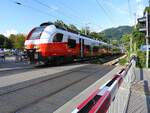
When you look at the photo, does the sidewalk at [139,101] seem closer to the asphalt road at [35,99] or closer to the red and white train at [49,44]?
the asphalt road at [35,99]

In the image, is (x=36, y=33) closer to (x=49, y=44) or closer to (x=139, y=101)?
(x=49, y=44)

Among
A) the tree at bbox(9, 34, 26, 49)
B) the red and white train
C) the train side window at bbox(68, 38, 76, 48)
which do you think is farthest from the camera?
the tree at bbox(9, 34, 26, 49)

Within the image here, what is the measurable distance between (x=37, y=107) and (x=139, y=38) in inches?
1597

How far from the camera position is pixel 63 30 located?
2683 centimetres

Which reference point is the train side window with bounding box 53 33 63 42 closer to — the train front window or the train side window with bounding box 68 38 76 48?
the train front window

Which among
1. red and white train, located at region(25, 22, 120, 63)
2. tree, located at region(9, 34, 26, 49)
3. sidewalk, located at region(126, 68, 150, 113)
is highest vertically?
tree, located at region(9, 34, 26, 49)

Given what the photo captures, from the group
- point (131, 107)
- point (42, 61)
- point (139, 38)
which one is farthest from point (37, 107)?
point (139, 38)

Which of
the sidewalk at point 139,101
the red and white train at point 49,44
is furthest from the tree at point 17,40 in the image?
the sidewalk at point 139,101

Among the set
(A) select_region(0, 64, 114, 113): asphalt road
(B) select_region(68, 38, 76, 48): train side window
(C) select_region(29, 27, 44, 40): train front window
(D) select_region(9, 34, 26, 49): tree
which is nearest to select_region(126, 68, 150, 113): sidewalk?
(A) select_region(0, 64, 114, 113): asphalt road

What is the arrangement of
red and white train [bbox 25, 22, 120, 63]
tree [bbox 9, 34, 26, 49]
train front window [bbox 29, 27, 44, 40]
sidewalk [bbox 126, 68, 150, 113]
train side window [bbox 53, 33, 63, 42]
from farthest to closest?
tree [bbox 9, 34, 26, 49] < train side window [bbox 53, 33, 63, 42] < train front window [bbox 29, 27, 44, 40] < red and white train [bbox 25, 22, 120, 63] < sidewalk [bbox 126, 68, 150, 113]

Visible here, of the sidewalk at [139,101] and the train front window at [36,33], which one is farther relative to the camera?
the train front window at [36,33]

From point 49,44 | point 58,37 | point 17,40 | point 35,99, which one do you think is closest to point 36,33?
point 49,44

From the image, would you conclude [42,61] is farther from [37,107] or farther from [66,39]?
[37,107]

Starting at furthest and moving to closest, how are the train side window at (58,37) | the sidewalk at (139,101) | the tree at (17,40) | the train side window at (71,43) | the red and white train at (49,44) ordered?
the tree at (17,40) → the train side window at (71,43) → the train side window at (58,37) → the red and white train at (49,44) → the sidewalk at (139,101)
